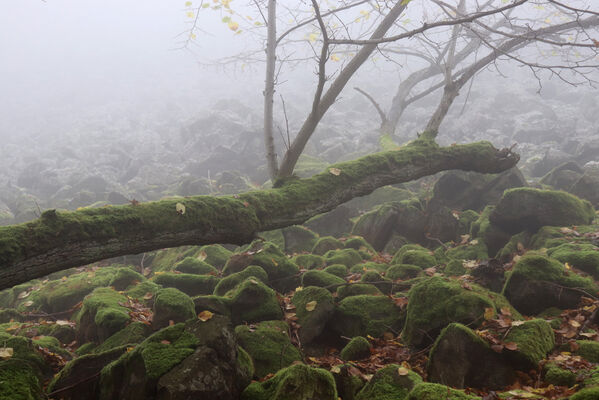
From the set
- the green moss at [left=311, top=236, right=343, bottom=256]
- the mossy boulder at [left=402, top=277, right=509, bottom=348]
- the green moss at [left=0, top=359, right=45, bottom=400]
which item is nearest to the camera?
the green moss at [left=0, top=359, right=45, bottom=400]

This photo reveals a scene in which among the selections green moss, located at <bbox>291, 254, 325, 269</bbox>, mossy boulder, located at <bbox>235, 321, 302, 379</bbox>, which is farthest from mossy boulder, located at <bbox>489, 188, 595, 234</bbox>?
mossy boulder, located at <bbox>235, 321, 302, 379</bbox>

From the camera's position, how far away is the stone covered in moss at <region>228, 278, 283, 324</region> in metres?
5.29

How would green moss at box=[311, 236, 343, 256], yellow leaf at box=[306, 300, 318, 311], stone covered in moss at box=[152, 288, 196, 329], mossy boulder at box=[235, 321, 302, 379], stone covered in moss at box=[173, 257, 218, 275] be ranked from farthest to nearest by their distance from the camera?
green moss at box=[311, 236, 343, 256] → stone covered in moss at box=[173, 257, 218, 275] → yellow leaf at box=[306, 300, 318, 311] → stone covered in moss at box=[152, 288, 196, 329] → mossy boulder at box=[235, 321, 302, 379]

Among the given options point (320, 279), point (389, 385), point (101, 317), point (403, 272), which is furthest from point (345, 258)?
point (101, 317)

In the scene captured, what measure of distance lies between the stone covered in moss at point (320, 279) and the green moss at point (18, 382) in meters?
3.79

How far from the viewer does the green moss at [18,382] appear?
10.2 feet

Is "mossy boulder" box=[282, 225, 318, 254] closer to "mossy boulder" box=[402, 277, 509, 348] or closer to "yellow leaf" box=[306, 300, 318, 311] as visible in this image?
"yellow leaf" box=[306, 300, 318, 311]

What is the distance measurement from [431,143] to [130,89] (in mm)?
37901

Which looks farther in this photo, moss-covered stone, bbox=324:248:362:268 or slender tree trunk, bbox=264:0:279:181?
slender tree trunk, bbox=264:0:279:181

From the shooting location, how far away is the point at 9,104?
3597 cm

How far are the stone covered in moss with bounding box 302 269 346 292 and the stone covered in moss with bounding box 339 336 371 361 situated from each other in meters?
1.60

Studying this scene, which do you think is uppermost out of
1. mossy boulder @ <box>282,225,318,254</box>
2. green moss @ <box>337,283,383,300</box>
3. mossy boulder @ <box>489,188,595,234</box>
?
mossy boulder @ <box>489,188,595,234</box>

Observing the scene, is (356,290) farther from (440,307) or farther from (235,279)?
(235,279)

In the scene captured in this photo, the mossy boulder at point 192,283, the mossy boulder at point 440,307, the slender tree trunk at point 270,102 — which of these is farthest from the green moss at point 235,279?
the mossy boulder at point 440,307
